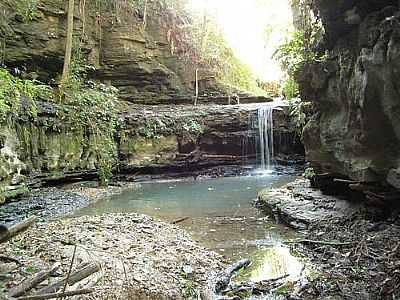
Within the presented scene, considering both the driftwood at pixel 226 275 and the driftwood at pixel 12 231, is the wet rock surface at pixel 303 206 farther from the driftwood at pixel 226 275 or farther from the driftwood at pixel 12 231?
the driftwood at pixel 12 231

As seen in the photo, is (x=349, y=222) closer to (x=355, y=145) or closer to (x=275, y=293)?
(x=355, y=145)

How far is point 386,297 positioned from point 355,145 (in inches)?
106

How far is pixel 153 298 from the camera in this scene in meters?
4.11

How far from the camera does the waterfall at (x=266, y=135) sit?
58.5 feet

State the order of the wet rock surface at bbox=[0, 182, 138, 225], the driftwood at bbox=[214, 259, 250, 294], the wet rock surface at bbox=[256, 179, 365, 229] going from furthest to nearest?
the wet rock surface at bbox=[0, 182, 138, 225]
the wet rock surface at bbox=[256, 179, 365, 229]
the driftwood at bbox=[214, 259, 250, 294]

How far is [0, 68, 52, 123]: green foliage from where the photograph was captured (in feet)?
32.4

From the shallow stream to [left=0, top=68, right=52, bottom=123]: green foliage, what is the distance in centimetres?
339

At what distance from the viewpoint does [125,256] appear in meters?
5.23

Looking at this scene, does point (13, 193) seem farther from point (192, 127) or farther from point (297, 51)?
point (192, 127)

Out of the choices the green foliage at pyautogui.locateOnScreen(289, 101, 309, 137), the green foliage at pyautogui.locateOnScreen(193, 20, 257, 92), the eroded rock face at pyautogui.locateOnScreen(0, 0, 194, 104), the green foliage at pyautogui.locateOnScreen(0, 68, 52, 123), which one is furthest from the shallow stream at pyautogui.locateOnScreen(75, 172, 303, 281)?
the green foliage at pyautogui.locateOnScreen(193, 20, 257, 92)

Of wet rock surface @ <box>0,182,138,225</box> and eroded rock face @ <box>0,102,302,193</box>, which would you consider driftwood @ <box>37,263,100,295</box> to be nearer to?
wet rock surface @ <box>0,182,138,225</box>

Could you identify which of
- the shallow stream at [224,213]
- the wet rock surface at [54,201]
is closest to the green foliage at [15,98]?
the wet rock surface at [54,201]

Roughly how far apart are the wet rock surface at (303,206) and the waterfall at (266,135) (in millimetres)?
8241

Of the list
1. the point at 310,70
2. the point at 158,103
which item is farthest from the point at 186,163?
the point at 310,70
